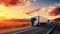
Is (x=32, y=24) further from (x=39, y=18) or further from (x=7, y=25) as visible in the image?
(x=7, y=25)

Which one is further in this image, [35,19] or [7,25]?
[35,19]

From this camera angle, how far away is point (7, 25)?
31.8 metres

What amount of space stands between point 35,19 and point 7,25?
915 cm

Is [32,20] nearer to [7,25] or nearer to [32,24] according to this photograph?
[32,24]

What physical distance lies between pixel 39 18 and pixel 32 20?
221 centimetres

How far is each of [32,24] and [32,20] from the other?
2.09m

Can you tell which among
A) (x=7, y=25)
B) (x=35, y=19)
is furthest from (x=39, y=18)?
(x=7, y=25)

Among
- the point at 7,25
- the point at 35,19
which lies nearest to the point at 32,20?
the point at 35,19

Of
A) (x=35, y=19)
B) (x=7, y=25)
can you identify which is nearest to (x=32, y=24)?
(x=35, y=19)

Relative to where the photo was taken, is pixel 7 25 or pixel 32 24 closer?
pixel 7 25

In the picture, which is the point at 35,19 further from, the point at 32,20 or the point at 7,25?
the point at 7,25

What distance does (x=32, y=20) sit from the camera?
3772cm

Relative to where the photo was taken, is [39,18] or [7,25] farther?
[39,18]
